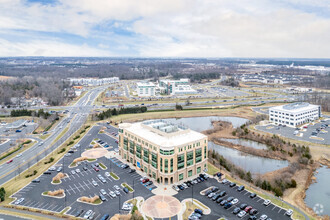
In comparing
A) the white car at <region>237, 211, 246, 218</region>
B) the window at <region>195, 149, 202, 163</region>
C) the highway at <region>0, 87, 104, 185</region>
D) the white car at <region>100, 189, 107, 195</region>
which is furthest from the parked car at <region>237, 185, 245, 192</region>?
the highway at <region>0, 87, 104, 185</region>

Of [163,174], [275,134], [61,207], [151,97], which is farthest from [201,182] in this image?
[151,97]

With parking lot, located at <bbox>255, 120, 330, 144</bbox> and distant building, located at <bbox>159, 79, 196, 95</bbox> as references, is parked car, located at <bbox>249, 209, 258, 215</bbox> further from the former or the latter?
distant building, located at <bbox>159, 79, 196, 95</bbox>

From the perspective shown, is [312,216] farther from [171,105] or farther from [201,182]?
[171,105]

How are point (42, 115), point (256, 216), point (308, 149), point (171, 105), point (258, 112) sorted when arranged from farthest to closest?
point (171, 105) → point (258, 112) → point (42, 115) → point (308, 149) → point (256, 216)

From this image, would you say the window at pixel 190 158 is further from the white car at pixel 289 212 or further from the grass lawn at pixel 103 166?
the white car at pixel 289 212

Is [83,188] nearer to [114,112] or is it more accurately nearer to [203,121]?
[114,112]

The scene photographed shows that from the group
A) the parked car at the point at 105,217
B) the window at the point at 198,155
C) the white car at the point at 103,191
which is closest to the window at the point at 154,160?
the window at the point at 198,155

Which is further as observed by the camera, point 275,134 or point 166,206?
point 275,134
